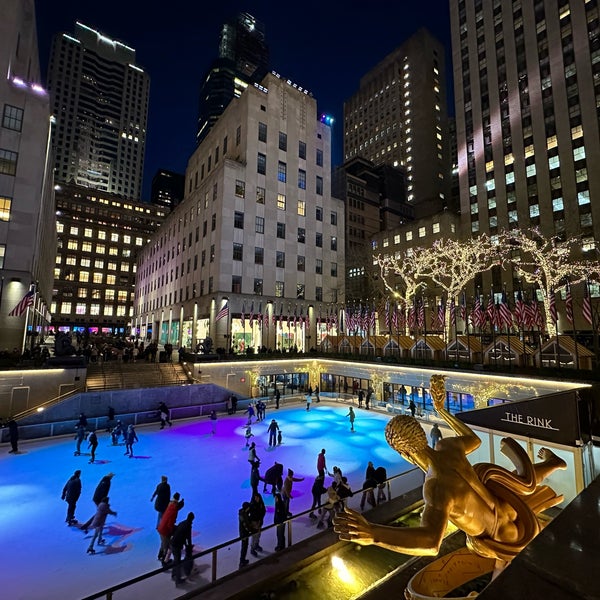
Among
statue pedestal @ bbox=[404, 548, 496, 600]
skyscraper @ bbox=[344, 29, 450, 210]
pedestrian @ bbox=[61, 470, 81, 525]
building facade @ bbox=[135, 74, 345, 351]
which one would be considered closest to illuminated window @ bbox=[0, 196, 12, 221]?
building facade @ bbox=[135, 74, 345, 351]

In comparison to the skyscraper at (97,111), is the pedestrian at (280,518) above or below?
below

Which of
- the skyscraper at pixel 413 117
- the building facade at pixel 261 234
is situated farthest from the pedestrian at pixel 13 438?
the skyscraper at pixel 413 117

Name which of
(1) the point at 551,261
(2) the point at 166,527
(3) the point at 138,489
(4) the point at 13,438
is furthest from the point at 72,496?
(1) the point at 551,261

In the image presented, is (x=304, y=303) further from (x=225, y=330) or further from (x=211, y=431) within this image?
(x=211, y=431)

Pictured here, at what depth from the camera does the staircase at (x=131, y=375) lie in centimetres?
2475

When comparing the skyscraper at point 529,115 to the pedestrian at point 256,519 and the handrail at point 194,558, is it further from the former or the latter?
the pedestrian at point 256,519

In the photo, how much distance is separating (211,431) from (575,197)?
58.4m

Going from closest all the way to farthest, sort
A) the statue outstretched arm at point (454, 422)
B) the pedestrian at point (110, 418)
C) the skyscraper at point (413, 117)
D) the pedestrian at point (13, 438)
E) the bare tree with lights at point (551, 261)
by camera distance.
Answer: the statue outstretched arm at point (454, 422)
the pedestrian at point (13, 438)
the pedestrian at point (110, 418)
the bare tree with lights at point (551, 261)
the skyscraper at point (413, 117)

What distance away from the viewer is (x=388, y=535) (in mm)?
2834

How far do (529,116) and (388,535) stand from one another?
73828 millimetres

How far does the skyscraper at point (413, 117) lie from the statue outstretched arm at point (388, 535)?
93637 mm

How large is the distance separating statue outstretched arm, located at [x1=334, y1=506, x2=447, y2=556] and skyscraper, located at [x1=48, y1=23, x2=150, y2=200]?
493ft

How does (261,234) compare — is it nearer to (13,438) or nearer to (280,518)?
(13,438)

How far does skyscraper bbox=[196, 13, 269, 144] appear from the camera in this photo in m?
174
